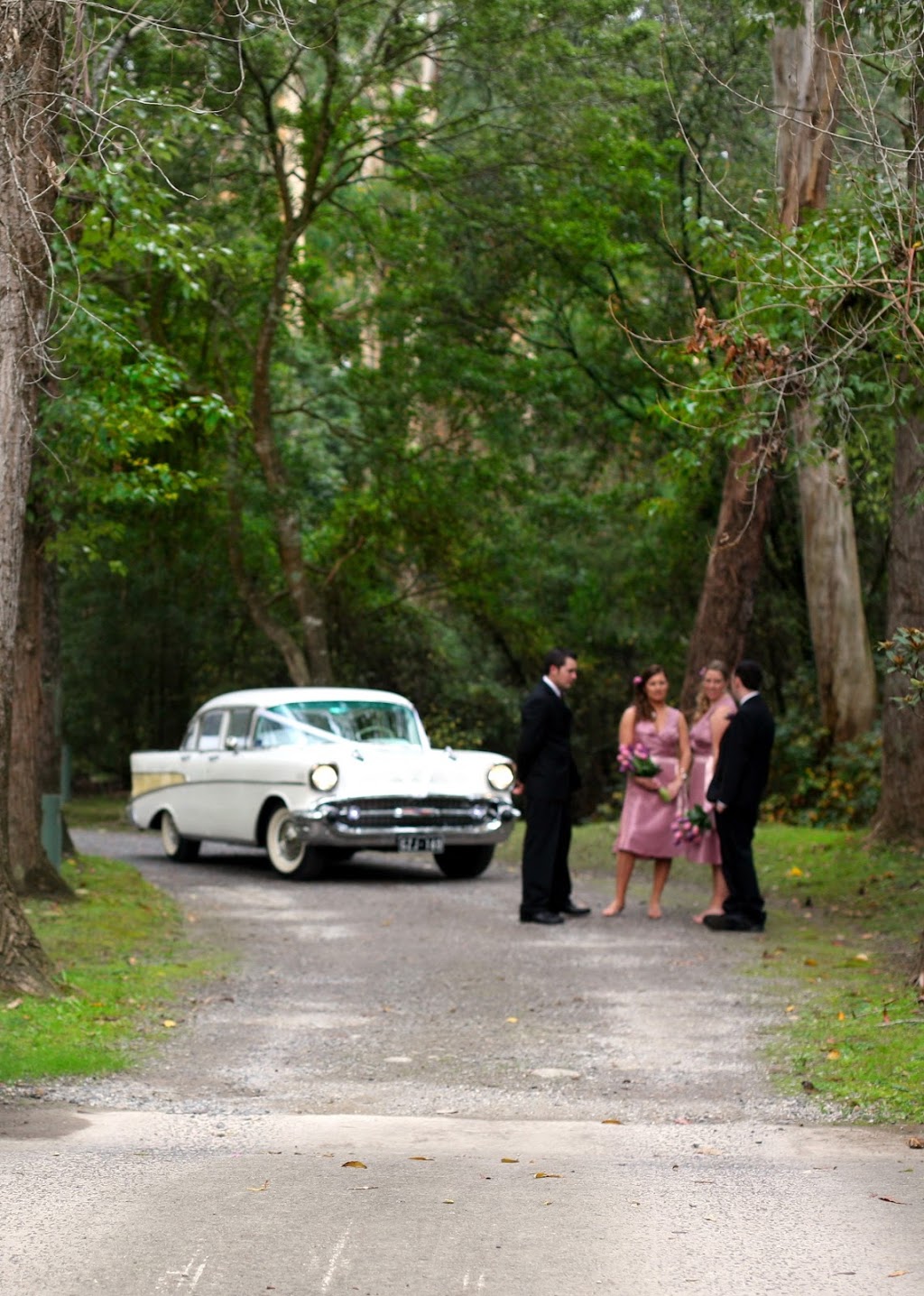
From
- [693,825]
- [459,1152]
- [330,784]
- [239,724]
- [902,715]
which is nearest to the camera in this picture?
[459,1152]

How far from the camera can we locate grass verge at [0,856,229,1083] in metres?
8.34

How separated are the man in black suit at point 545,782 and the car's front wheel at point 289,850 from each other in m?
3.51

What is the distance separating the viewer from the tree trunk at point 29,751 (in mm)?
13711

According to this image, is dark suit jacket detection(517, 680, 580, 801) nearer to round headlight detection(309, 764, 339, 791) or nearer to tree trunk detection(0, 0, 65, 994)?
round headlight detection(309, 764, 339, 791)

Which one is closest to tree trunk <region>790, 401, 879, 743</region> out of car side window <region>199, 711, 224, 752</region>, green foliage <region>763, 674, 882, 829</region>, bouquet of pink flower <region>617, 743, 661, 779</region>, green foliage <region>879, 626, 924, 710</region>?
green foliage <region>763, 674, 882, 829</region>

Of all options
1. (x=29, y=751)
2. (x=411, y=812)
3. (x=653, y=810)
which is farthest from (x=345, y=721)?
(x=653, y=810)

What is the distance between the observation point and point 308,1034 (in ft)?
30.6

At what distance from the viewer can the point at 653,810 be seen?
13953 mm

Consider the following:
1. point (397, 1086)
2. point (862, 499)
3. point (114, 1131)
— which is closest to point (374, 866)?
point (862, 499)

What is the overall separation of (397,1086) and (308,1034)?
1.36 m

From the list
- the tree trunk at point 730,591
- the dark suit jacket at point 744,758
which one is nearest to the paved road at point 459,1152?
the dark suit jacket at point 744,758

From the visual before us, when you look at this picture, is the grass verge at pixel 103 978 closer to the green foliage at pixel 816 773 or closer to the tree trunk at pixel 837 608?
the green foliage at pixel 816 773

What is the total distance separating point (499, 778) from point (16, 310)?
27.6 ft

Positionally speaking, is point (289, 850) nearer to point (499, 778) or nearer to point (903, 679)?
point (499, 778)
